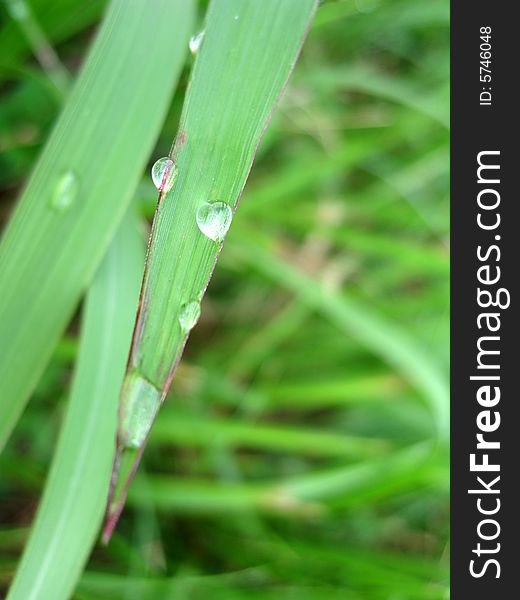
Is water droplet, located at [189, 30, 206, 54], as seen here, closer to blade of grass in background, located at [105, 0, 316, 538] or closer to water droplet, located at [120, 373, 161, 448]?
blade of grass in background, located at [105, 0, 316, 538]

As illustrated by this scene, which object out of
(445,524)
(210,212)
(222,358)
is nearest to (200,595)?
(222,358)

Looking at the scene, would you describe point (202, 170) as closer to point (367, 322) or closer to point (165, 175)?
point (165, 175)

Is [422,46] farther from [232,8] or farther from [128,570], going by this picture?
[128,570]

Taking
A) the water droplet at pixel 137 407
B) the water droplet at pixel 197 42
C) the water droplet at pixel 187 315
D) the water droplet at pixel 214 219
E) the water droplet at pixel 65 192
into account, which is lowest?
the water droplet at pixel 137 407

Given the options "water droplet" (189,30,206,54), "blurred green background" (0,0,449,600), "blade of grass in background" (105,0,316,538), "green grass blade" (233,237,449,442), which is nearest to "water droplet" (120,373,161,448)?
"blade of grass in background" (105,0,316,538)

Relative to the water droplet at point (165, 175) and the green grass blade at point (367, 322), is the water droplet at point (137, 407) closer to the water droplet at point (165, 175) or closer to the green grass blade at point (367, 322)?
the water droplet at point (165, 175)
